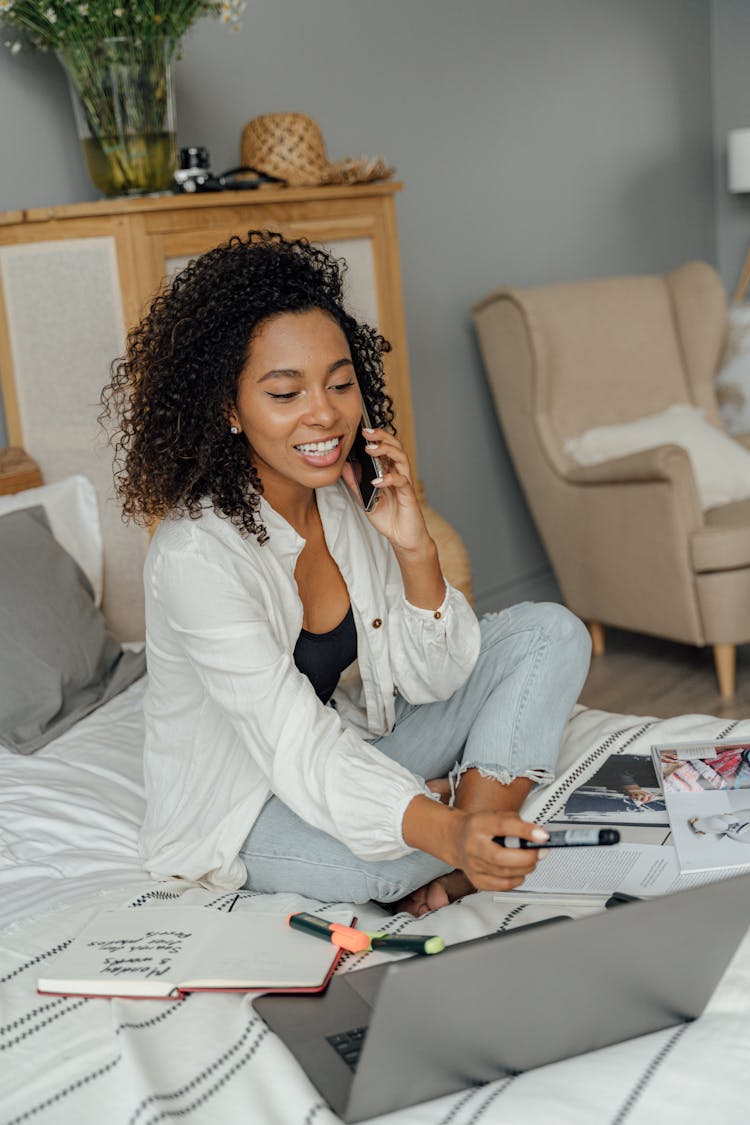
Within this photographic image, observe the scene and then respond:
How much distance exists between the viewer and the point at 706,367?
3.82 m

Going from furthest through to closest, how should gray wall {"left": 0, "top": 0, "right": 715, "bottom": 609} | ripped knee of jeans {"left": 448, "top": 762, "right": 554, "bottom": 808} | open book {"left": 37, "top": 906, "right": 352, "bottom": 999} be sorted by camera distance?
gray wall {"left": 0, "top": 0, "right": 715, "bottom": 609} → ripped knee of jeans {"left": 448, "top": 762, "right": 554, "bottom": 808} → open book {"left": 37, "top": 906, "right": 352, "bottom": 999}

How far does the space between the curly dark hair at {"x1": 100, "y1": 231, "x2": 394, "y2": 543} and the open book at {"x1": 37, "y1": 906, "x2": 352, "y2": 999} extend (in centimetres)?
48

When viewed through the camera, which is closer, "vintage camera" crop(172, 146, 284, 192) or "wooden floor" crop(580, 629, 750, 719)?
"vintage camera" crop(172, 146, 284, 192)

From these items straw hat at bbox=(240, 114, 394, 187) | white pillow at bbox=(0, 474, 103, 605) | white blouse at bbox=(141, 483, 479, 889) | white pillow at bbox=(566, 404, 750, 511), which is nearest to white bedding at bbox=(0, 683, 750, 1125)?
white blouse at bbox=(141, 483, 479, 889)

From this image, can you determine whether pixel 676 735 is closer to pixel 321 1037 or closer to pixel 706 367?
pixel 321 1037

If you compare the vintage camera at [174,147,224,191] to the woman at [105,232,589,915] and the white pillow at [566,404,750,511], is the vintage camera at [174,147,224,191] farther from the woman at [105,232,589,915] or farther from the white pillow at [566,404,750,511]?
the white pillow at [566,404,750,511]

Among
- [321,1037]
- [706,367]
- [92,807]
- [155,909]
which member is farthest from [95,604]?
[706,367]

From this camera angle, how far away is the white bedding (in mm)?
989

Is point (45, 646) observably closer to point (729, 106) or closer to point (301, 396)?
point (301, 396)

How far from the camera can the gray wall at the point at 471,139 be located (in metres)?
3.04

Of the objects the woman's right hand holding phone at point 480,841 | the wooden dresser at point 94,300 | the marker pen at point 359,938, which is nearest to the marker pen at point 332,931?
the marker pen at point 359,938

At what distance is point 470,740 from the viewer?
5.50 feet

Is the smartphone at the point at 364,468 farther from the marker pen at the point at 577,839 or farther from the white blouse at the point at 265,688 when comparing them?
the marker pen at the point at 577,839

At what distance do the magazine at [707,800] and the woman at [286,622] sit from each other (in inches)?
6.6
